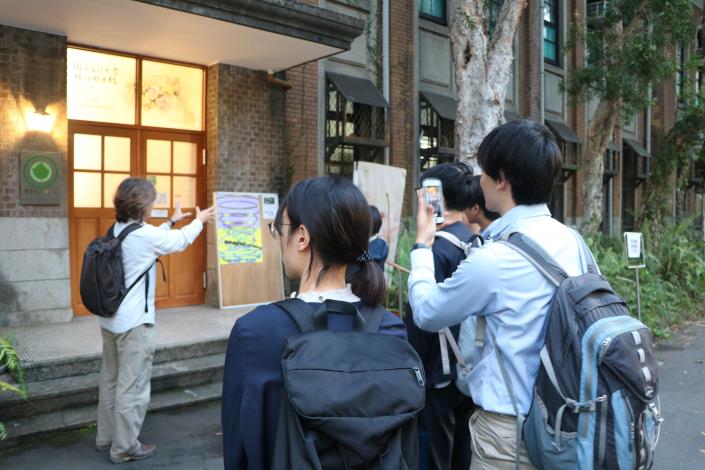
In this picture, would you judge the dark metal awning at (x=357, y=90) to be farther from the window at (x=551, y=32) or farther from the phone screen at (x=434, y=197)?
the window at (x=551, y=32)

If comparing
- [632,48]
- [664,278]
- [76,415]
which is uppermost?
[632,48]

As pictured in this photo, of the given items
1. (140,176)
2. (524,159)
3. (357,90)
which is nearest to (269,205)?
(140,176)

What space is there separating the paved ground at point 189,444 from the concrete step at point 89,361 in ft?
2.37

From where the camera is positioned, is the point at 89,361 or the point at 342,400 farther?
the point at 89,361

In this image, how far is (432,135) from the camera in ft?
42.3

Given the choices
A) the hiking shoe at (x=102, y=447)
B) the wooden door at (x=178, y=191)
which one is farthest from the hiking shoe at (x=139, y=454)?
the wooden door at (x=178, y=191)

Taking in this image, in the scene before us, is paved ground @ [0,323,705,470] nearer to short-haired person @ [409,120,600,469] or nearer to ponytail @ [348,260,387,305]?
short-haired person @ [409,120,600,469]

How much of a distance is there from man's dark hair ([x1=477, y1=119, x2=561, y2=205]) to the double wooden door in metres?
6.80

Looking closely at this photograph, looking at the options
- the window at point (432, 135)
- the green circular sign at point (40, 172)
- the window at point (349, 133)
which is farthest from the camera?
the window at point (432, 135)

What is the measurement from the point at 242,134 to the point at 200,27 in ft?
6.29

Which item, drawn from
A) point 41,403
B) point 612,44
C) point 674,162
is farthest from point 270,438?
point 674,162

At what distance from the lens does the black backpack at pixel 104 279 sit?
4203mm

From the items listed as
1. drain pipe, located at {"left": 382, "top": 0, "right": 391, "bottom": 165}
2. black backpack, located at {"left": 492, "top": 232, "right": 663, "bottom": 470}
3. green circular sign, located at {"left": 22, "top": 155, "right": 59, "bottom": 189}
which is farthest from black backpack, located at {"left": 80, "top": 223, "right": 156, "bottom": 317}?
drain pipe, located at {"left": 382, "top": 0, "right": 391, "bottom": 165}

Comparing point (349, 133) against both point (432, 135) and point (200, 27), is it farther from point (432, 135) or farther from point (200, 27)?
Result: point (200, 27)
